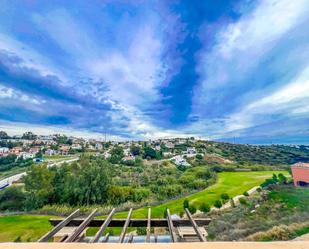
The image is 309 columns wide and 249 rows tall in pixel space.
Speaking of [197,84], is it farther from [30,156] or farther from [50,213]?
[30,156]

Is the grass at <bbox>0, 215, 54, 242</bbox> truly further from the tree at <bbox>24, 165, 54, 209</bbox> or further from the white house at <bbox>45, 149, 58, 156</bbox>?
the white house at <bbox>45, 149, 58, 156</bbox>

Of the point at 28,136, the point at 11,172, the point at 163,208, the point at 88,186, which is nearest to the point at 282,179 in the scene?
the point at 163,208

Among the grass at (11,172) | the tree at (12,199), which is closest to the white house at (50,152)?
the grass at (11,172)

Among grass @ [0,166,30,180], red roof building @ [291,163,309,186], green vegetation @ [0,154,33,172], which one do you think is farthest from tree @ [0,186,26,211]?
red roof building @ [291,163,309,186]

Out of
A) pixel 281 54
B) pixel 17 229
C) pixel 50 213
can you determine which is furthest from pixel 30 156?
pixel 281 54

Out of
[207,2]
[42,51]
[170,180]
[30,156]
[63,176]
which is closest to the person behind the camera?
[207,2]

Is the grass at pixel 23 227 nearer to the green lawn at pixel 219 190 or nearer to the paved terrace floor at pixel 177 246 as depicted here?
the green lawn at pixel 219 190

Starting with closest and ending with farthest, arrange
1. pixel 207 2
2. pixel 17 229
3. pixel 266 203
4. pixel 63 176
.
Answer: pixel 207 2 → pixel 17 229 → pixel 266 203 → pixel 63 176
